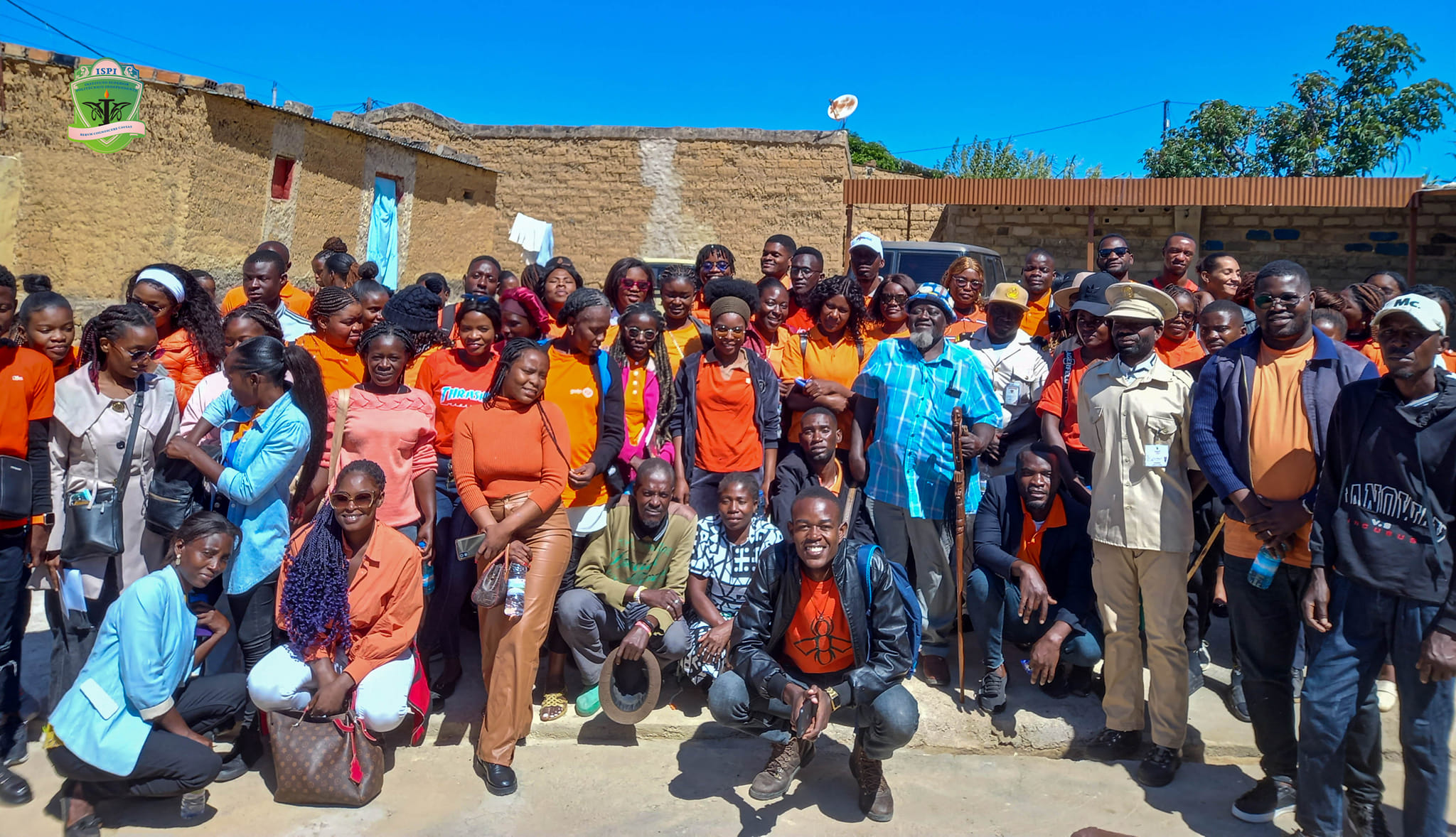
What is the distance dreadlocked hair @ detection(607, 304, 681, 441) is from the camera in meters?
4.94

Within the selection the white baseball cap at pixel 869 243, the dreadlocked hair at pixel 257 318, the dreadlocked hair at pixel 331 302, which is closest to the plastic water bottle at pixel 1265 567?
the white baseball cap at pixel 869 243

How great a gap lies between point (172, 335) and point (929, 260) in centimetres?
706

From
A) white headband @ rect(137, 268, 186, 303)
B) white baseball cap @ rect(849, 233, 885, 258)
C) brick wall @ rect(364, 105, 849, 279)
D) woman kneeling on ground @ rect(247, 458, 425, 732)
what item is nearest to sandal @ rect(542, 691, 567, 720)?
woman kneeling on ground @ rect(247, 458, 425, 732)

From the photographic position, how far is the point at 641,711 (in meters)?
4.15

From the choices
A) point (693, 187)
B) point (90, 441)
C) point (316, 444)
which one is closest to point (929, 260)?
point (693, 187)

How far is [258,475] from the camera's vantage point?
13.0ft


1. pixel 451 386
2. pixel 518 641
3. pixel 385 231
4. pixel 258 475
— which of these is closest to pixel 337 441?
pixel 258 475

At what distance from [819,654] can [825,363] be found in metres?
1.96

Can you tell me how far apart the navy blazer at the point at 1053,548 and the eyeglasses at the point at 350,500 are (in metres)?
2.77

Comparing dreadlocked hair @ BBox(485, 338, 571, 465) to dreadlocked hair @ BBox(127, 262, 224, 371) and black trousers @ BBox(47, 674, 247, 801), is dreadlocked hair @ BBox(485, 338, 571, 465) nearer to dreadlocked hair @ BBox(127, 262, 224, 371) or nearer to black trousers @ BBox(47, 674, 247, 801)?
dreadlocked hair @ BBox(127, 262, 224, 371)

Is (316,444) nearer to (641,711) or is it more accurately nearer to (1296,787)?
(641,711)

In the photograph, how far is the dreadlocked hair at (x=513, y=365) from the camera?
13.7ft

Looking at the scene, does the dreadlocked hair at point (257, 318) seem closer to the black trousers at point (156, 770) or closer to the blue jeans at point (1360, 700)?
the black trousers at point (156, 770)

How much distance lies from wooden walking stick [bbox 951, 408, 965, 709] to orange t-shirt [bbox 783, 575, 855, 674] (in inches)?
32.5
